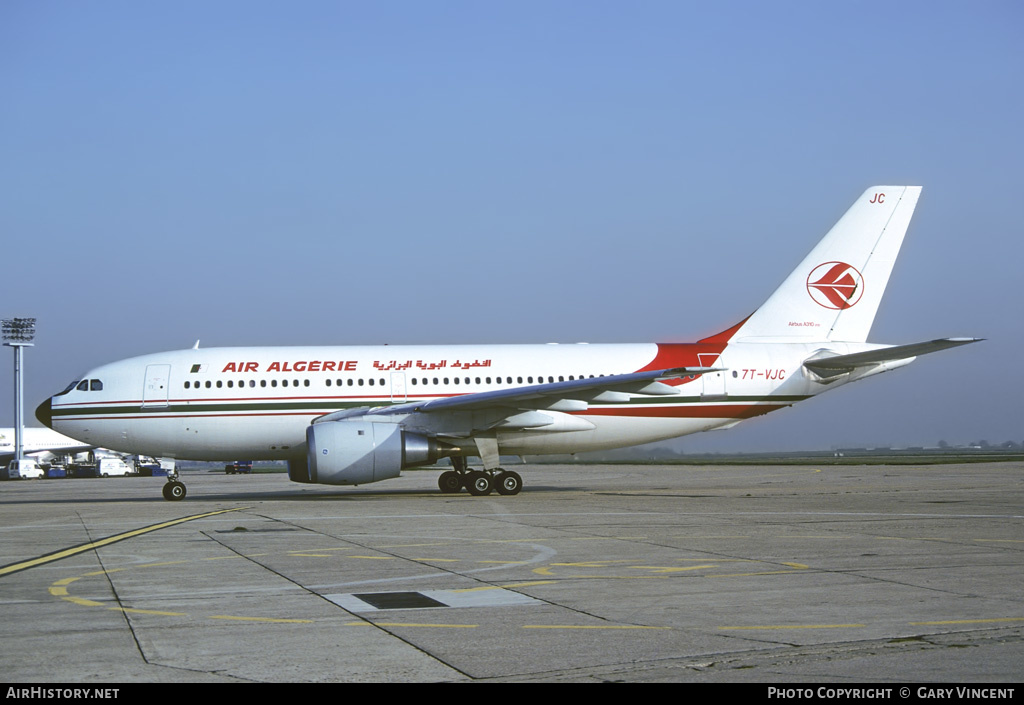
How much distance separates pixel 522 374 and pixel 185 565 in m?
14.2

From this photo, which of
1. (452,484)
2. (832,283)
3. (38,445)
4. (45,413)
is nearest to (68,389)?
(45,413)

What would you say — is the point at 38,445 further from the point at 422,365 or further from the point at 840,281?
the point at 840,281

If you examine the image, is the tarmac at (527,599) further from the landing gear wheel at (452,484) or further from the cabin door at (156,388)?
the landing gear wheel at (452,484)

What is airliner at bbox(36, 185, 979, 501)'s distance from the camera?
74.2 feet

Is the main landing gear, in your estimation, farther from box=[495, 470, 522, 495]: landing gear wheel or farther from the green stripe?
the green stripe

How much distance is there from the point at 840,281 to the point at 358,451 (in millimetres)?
12823

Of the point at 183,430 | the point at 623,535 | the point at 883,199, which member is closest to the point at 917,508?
the point at 623,535

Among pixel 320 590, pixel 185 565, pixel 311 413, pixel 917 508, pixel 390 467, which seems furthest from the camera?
pixel 311 413

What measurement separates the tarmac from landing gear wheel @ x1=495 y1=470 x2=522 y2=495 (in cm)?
692

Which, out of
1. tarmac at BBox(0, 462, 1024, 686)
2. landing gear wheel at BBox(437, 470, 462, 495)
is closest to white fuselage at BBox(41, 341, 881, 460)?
landing gear wheel at BBox(437, 470, 462, 495)

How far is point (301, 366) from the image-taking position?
77.2 ft

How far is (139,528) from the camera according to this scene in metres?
15.2

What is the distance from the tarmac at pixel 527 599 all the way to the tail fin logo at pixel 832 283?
10472mm
